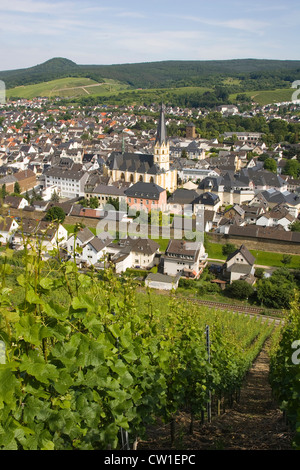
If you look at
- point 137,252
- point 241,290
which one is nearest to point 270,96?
point 137,252

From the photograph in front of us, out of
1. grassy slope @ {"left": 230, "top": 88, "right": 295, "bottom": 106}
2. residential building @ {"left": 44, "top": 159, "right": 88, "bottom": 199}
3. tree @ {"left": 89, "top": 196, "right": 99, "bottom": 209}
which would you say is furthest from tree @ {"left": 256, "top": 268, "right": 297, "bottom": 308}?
grassy slope @ {"left": 230, "top": 88, "right": 295, "bottom": 106}

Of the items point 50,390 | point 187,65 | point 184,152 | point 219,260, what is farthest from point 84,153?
point 187,65

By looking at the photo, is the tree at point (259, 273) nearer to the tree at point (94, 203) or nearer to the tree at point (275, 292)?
the tree at point (275, 292)

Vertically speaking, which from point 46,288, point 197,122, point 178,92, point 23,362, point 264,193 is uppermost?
point 178,92

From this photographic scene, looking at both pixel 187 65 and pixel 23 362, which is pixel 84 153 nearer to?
pixel 23 362

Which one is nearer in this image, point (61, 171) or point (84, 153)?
point (61, 171)

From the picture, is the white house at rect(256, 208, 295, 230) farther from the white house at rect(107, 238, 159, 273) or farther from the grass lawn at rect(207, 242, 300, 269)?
the white house at rect(107, 238, 159, 273)

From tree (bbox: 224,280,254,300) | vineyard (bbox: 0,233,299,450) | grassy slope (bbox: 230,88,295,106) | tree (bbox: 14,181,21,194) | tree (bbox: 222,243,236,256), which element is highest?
grassy slope (bbox: 230,88,295,106)
